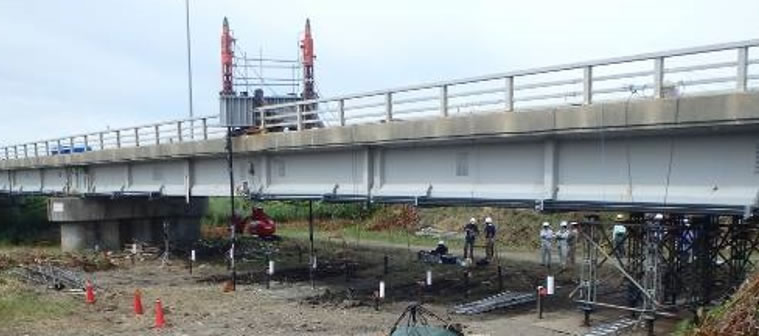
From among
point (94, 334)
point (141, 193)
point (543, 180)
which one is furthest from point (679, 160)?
point (141, 193)

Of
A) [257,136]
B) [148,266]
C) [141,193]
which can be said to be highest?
[257,136]

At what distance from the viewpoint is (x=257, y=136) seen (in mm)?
24172

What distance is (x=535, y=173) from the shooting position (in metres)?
16.8

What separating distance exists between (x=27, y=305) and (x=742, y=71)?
18622 mm

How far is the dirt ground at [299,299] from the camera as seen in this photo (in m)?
18.5

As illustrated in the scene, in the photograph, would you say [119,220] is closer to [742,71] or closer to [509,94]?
[509,94]

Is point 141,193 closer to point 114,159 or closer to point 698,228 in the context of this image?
point 114,159

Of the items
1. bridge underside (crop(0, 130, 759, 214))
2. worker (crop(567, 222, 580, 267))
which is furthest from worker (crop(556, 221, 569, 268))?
bridge underside (crop(0, 130, 759, 214))

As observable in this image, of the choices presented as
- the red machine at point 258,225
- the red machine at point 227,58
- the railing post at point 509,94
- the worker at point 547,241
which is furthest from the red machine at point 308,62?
the railing post at point 509,94

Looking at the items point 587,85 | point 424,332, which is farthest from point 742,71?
point 424,332

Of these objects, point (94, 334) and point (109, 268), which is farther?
point (109, 268)

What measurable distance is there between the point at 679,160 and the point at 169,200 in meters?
31.1

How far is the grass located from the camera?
20281mm

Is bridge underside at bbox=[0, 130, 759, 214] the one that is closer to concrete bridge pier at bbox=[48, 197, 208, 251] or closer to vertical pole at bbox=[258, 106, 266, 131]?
vertical pole at bbox=[258, 106, 266, 131]
